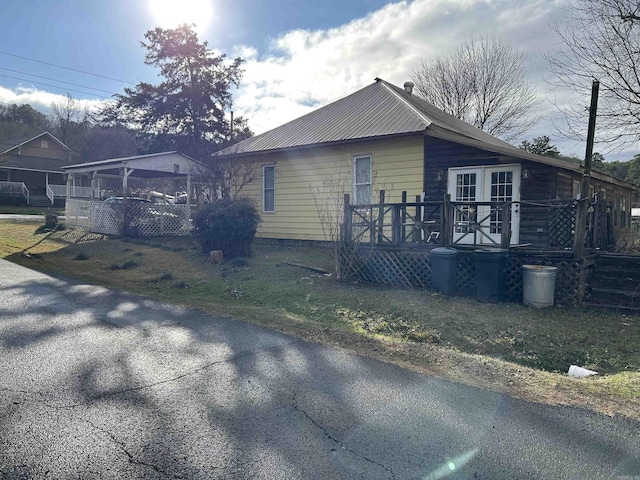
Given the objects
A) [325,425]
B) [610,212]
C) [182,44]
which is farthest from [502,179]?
[182,44]

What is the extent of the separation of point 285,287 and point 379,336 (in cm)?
326

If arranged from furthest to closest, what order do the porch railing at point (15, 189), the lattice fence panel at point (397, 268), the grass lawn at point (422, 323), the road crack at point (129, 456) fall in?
1. the porch railing at point (15, 189)
2. the lattice fence panel at point (397, 268)
3. the grass lawn at point (422, 323)
4. the road crack at point (129, 456)

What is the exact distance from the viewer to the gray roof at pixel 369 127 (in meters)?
11.6

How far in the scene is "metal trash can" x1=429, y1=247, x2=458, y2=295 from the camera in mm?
7846

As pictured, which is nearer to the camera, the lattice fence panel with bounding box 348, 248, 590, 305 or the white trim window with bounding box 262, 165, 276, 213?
the lattice fence panel with bounding box 348, 248, 590, 305

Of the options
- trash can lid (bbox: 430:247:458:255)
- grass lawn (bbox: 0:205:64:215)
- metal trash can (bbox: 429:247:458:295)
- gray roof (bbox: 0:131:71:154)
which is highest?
gray roof (bbox: 0:131:71:154)

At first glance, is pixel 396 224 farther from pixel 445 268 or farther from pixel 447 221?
pixel 445 268

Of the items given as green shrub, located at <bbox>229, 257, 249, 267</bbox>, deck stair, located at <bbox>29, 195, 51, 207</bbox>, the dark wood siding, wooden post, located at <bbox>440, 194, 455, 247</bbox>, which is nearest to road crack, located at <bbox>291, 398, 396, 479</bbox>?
wooden post, located at <bbox>440, 194, 455, 247</bbox>

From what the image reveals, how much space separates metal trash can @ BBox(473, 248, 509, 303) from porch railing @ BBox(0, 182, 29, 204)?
1483 inches

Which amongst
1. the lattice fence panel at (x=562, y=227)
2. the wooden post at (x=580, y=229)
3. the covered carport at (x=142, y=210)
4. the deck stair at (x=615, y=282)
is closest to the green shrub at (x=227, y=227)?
the covered carport at (x=142, y=210)

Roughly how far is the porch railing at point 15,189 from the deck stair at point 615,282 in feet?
128

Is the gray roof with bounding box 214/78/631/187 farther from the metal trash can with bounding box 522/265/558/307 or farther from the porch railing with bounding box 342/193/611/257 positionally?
the metal trash can with bounding box 522/265/558/307

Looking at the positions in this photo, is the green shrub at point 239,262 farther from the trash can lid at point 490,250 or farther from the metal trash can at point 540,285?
the metal trash can at point 540,285

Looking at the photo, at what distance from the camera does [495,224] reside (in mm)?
11555
